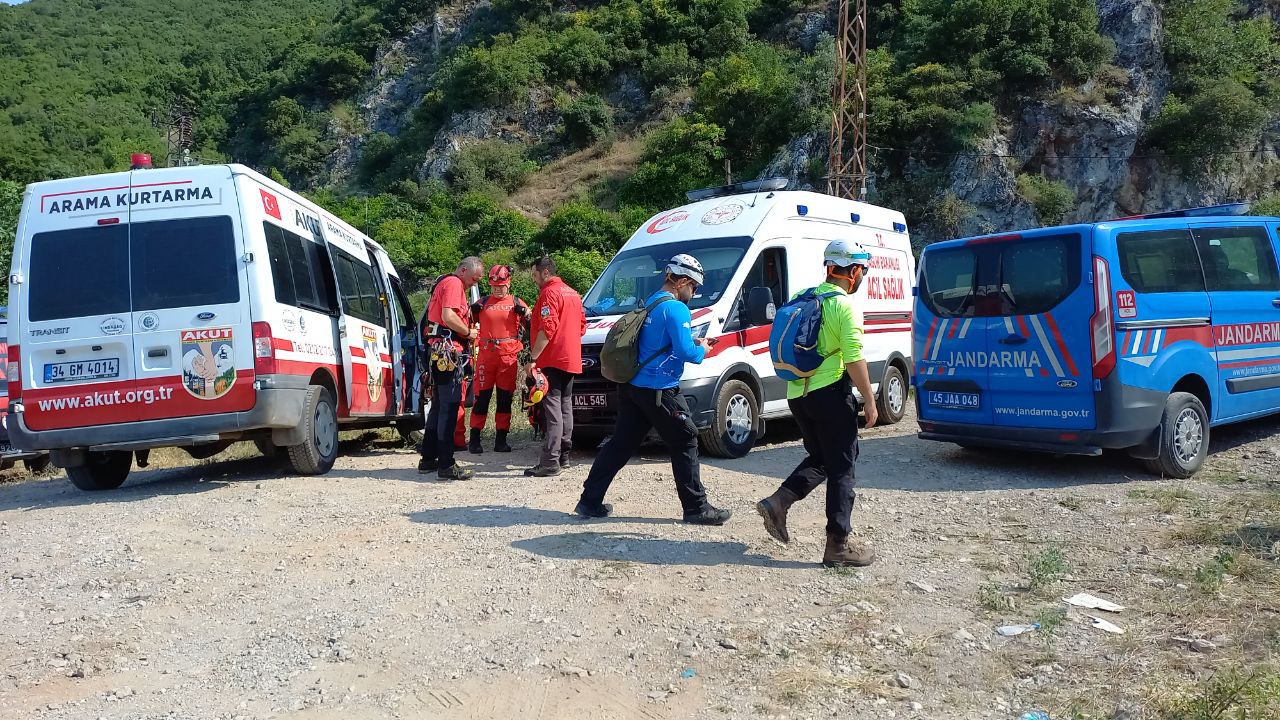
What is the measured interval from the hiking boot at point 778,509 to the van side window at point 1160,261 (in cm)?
Result: 357

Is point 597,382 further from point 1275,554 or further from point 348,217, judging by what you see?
point 348,217

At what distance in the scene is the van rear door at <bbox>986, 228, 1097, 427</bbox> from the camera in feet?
21.6

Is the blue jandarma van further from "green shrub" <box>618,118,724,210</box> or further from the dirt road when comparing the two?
"green shrub" <box>618,118,724,210</box>

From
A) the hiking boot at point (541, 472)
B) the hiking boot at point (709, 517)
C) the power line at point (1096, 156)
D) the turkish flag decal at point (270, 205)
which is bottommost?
the hiking boot at point (709, 517)

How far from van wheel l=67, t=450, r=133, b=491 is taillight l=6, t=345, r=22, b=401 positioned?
2.52 feet

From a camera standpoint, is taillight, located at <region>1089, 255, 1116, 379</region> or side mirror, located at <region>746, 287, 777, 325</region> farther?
side mirror, located at <region>746, 287, 777, 325</region>

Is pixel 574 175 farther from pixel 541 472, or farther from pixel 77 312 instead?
pixel 77 312

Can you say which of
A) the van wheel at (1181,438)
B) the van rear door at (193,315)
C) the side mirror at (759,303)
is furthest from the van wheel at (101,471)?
the van wheel at (1181,438)

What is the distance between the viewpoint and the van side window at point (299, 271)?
6.83 meters

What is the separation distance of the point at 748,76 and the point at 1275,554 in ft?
133

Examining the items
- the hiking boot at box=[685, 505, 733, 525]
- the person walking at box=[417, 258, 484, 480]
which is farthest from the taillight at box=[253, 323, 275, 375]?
the hiking boot at box=[685, 505, 733, 525]

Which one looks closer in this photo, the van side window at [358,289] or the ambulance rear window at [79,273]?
the ambulance rear window at [79,273]

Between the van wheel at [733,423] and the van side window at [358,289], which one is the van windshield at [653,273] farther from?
the van side window at [358,289]

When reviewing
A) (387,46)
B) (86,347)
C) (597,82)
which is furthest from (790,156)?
(387,46)
